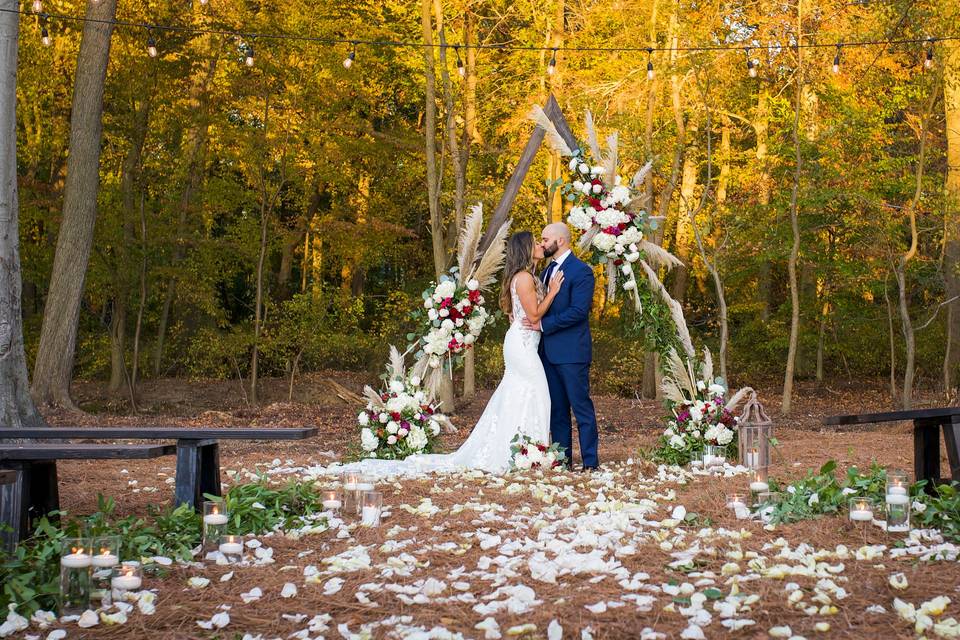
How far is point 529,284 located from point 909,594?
15.5ft

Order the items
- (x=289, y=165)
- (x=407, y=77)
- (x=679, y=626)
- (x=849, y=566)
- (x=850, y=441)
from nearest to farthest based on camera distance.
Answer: (x=679, y=626) → (x=849, y=566) → (x=850, y=441) → (x=289, y=165) → (x=407, y=77)

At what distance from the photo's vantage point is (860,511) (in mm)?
5328

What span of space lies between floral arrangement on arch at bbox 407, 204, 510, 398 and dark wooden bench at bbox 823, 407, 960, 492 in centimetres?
395

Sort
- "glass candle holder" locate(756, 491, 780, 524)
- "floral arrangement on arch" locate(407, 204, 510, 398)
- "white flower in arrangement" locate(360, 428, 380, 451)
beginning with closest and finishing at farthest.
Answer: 1. "glass candle holder" locate(756, 491, 780, 524)
2. "white flower in arrangement" locate(360, 428, 380, 451)
3. "floral arrangement on arch" locate(407, 204, 510, 398)

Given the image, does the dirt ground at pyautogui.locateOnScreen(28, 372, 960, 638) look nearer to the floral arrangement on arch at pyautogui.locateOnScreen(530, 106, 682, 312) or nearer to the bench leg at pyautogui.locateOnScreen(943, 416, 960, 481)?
the bench leg at pyautogui.locateOnScreen(943, 416, 960, 481)

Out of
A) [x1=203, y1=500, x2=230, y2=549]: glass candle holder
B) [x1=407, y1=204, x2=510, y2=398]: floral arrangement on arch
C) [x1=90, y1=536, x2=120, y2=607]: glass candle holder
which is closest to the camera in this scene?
[x1=90, y1=536, x2=120, y2=607]: glass candle holder

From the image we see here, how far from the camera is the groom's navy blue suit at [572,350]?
327 inches

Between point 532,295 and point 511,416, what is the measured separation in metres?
1.00

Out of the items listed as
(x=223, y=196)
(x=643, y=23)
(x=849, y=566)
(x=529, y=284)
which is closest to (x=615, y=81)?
(x=643, y=23)

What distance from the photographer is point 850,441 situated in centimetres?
1073

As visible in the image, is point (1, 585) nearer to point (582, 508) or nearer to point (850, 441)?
point (582, 508)

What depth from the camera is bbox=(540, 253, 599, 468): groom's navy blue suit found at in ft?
27.3

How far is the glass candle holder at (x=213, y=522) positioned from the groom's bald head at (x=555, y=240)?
412 cm

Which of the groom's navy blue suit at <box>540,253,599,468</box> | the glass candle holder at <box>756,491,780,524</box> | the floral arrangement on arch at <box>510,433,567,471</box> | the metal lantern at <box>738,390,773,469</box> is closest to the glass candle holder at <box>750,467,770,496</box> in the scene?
the glass candle holder at <box>756,491,780,524</box>
